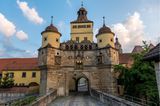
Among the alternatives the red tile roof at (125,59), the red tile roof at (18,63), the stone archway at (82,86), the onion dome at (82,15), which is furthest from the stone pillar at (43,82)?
the red tile roof at (125,59)

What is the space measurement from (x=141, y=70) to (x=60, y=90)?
45.5ft

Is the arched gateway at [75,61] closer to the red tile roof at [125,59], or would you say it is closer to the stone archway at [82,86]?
the stone archway at [82,86]

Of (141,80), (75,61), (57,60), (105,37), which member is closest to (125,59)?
(105,37)

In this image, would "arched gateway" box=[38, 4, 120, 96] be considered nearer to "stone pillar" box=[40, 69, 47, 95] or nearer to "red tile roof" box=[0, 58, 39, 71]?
"stone pillar" box=[40, 69, 47, 95]

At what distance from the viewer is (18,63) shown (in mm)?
45312

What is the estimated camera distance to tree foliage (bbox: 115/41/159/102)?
22828 millimetres

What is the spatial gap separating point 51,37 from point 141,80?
1698 cm

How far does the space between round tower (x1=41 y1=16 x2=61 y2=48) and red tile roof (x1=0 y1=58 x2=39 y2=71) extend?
11673 millimetres

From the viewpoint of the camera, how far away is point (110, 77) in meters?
31.4

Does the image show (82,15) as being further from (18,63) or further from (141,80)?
(141,80)

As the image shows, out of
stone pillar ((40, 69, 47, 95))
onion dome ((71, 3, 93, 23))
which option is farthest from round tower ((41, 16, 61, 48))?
onion dome ((71, 3, 93, 23))

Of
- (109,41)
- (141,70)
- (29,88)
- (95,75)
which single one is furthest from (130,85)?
A: (29,88)

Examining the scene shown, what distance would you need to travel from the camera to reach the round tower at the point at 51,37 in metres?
Answer: 33.2

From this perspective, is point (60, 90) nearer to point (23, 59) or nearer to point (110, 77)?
point (110, 77)
